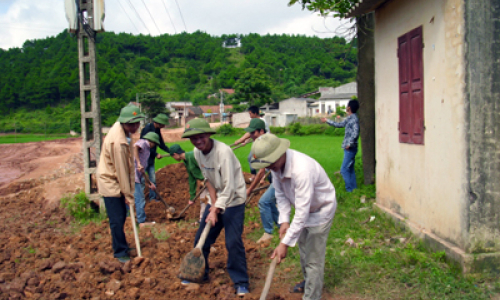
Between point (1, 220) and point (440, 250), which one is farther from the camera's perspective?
point (1, 220)

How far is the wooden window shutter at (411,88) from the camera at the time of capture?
5062 mm

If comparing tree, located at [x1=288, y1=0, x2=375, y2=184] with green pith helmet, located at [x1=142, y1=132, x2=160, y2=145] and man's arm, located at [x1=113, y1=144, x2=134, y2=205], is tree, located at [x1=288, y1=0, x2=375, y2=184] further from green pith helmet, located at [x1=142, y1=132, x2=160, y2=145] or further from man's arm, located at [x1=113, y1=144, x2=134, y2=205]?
man's arm, located at [x1=113, y1=144, x2=134, y2=205]

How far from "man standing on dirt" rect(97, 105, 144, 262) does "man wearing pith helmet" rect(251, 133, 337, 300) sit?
2.05 m

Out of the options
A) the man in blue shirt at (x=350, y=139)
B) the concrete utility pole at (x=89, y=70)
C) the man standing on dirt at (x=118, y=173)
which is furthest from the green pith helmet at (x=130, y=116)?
the man in blue shirt at (x=350, y=139)

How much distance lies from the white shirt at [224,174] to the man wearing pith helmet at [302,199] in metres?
0.49

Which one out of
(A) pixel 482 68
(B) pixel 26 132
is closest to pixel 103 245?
(A) pixel 482 68

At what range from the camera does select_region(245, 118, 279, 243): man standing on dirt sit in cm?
556

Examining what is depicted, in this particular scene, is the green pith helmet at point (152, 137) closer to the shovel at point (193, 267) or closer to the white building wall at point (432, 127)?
the shovel at point (193, 267)

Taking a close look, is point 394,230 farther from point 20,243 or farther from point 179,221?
point 20,243

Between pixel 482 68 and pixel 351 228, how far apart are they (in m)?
2.86

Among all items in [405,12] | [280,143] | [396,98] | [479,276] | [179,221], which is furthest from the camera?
[179,221]

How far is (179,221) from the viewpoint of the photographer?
7508mm

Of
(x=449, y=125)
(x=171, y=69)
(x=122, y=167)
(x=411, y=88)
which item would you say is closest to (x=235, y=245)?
(x=122, y=167)

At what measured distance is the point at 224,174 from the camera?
3963 millimetres
